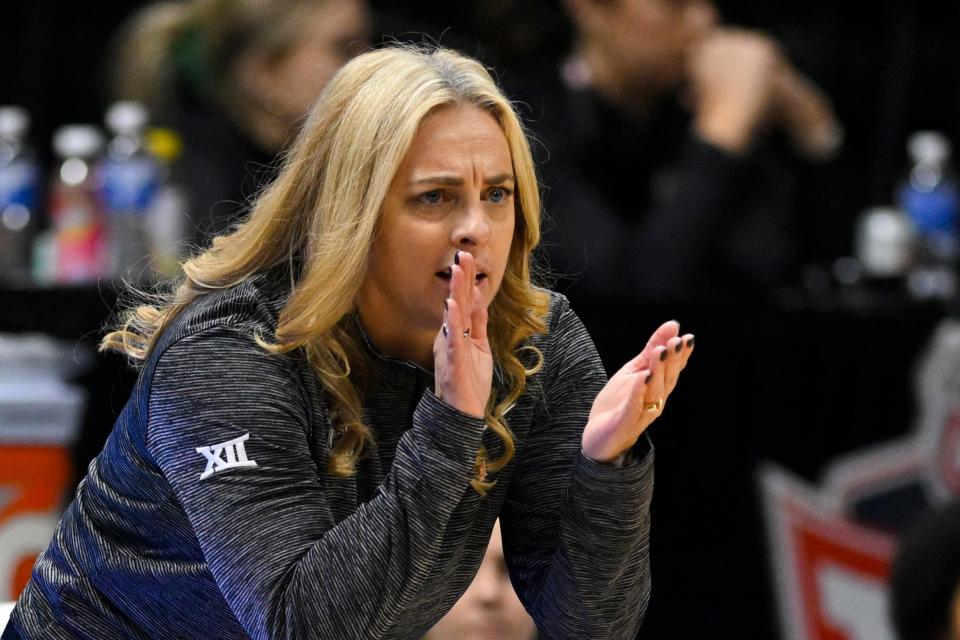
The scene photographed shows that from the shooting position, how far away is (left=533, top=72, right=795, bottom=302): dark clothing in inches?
144

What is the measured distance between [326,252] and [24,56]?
311 centimetres

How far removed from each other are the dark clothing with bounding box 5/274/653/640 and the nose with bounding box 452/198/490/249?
0.56 ft

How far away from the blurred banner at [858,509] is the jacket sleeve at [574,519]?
1.65 metres

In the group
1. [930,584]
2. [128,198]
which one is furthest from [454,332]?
[128,198]

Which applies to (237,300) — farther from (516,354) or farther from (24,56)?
(24,56)

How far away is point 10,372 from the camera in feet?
10.4

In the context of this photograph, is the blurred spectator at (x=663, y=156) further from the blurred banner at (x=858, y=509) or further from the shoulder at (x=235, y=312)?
the shoulder at (x=235, y=312)

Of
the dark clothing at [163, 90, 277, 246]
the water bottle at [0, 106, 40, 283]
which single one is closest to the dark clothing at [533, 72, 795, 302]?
the dark clothing at [163, 90, 277, 246]

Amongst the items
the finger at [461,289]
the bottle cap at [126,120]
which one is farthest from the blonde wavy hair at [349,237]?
the bottle cap at [126,120]

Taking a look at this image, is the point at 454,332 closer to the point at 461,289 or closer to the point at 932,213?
the point at 461,289

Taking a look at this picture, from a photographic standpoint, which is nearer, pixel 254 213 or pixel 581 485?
pixel 581 485

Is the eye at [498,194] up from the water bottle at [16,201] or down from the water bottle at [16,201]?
up

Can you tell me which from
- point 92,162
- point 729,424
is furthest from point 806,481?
point 92,162

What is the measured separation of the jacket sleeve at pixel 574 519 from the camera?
169 cm
